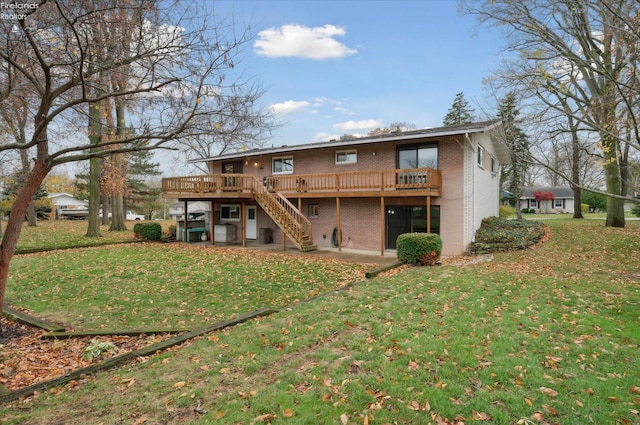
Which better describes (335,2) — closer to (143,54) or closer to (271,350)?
(143,54)

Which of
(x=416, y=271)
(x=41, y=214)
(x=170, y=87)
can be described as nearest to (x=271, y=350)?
(x=170, y=87)

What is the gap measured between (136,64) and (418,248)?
30.9 feet

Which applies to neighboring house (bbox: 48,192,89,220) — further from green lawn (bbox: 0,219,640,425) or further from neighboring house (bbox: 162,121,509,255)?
green lawn (bbox: 0,219,640,425)

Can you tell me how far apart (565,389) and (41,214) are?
142 feet

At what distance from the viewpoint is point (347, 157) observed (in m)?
17.3

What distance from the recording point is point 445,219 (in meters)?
14.6

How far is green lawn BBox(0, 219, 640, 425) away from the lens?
336cm

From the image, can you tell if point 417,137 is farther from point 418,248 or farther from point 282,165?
point 282,165

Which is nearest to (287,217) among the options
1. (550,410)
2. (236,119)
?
(236,119)

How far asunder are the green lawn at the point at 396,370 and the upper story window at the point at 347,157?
34.7ft

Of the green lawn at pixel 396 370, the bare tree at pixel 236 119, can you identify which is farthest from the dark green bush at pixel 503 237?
the bare tree at pixel 236 119

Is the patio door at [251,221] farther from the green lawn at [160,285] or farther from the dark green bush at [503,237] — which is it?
the dark green bush at [503,237]

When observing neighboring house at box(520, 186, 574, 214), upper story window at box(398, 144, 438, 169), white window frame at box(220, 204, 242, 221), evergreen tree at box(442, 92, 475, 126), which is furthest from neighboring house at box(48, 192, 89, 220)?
neighboring house at box(520, 186, 574, 214)

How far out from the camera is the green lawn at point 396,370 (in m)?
3.36
